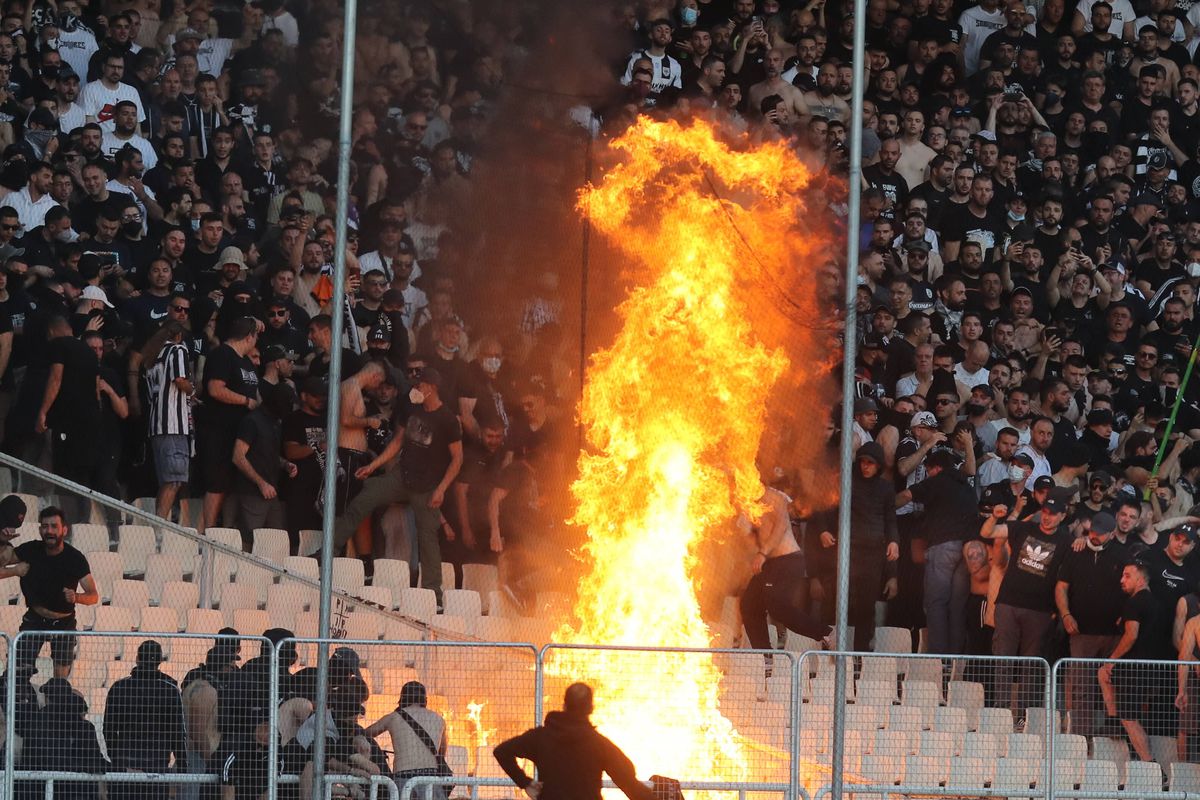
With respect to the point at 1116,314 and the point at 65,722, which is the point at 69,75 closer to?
the point at 65,722

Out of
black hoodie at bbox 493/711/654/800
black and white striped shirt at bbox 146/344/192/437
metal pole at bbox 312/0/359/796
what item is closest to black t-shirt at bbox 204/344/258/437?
black and white striped shirt at bbox 146/344/192/437

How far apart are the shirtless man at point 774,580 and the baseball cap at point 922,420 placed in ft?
4.07

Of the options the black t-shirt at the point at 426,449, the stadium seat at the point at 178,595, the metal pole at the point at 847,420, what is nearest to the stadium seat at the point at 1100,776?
the metal pole at the point at 847,420

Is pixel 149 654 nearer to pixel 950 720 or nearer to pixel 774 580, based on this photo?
pixel 950 720

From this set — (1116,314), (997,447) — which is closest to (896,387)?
(997,447)

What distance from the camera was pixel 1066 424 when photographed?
553 inches

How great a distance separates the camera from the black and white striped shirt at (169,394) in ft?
40.1

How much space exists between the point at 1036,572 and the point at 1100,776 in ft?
6.42

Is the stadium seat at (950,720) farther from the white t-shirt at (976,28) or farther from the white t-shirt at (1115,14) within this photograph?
the white t-shirt at (1115,14)

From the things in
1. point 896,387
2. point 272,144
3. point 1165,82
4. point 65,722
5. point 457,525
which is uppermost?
point 1165,82

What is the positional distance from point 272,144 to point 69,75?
1.54 meters

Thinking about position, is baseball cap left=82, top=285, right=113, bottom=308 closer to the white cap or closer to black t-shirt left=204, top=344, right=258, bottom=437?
the white cap

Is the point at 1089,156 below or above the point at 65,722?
above

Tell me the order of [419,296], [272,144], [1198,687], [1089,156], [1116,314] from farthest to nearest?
[1089,156] → [1116,314] → [272,144] → [419,296] → [1198,687]
